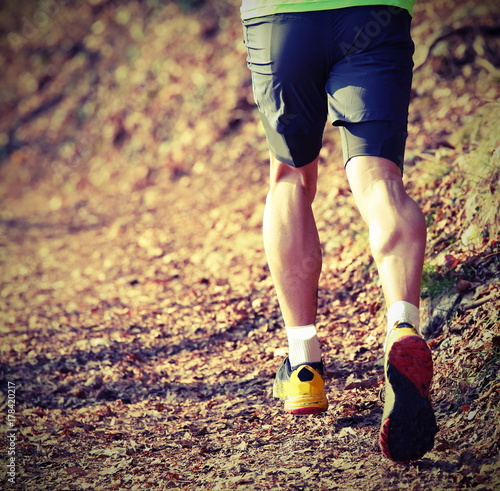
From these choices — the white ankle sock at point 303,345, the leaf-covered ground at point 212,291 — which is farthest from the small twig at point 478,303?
the white ankle sock at point 303,345

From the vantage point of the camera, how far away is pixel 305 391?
2.39 meters

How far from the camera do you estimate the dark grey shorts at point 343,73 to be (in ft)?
6.76

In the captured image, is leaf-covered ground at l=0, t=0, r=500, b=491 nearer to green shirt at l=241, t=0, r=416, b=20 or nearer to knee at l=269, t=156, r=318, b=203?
knee at l=269, t=156, r=318, b=203

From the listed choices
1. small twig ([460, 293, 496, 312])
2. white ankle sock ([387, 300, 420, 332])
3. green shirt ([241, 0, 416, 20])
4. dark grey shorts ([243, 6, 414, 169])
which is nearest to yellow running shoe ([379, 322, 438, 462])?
white ankle sock ([387, 300, 420, 332])

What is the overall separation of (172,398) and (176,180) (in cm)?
470

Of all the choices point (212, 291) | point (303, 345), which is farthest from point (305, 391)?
point (212, 291)

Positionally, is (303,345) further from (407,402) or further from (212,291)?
(212,291)

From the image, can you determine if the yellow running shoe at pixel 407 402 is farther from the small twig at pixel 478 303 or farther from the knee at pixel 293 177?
the small twig at pixel 478 303

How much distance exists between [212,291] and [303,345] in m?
2.15

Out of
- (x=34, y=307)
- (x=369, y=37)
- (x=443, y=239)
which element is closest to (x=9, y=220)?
(x=34, y=307)

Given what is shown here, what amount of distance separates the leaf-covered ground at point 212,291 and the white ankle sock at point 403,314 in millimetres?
465

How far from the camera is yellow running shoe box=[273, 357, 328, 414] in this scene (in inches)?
93.5

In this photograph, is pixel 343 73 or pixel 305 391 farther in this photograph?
pixel 305 391

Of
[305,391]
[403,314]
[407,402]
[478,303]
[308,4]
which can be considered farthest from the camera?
[478,303]
